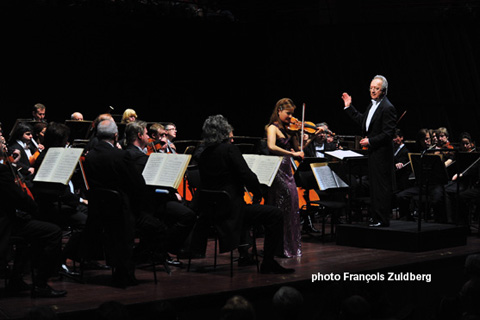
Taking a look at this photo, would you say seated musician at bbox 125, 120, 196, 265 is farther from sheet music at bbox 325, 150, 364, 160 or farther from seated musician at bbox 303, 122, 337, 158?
seated musician at bbox 303, 122, 337, 158

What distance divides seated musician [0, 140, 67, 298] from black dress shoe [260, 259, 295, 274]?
1697 millimetres

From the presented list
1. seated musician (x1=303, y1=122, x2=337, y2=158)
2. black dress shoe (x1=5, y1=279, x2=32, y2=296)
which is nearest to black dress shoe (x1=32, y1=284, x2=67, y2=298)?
black dress shoe (x1=5, y1=279, x2=32, y2=296)

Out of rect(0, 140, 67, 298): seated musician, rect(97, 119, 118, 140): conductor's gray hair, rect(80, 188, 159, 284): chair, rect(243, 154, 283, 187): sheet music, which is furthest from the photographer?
rect(243, 154, 283, 187): sheet music

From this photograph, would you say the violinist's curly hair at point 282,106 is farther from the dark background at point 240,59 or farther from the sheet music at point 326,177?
the dark background at point 240,59

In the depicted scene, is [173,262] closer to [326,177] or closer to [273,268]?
[273,268]

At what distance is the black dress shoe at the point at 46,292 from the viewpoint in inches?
179

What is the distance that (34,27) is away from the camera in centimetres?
1099

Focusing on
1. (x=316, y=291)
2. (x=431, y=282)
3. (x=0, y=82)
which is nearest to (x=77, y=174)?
(x=316, y=291)

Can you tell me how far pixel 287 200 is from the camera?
6.26 meters

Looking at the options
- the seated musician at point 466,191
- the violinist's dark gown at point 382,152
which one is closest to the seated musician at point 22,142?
the violinist's dark gown at point 382,152

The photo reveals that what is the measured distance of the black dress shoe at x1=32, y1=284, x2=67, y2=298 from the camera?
14.9 feet

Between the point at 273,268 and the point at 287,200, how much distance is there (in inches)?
37.9

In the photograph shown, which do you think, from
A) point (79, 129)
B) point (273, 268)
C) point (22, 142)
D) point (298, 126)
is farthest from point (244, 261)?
point (79, 129)

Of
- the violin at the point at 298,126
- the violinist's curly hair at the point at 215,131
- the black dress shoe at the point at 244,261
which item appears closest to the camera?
the violinist's curly hair at the point at 215,131
